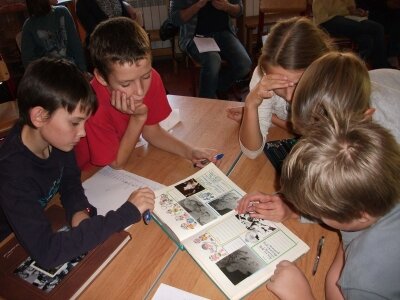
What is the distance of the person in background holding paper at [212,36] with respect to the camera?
105 inches

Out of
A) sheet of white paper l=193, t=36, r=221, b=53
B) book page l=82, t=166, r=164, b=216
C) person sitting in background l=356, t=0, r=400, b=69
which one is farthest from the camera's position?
person sitting in background l=356, t=0, r=400, b=69

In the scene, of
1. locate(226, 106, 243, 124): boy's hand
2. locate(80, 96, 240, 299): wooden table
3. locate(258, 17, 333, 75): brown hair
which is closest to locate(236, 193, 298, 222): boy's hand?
locate(80, 96, 240, 299): wooden table

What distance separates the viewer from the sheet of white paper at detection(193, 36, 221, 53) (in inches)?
104

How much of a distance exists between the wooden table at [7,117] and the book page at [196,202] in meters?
0.97

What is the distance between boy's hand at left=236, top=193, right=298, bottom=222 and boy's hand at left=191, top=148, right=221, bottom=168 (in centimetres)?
26

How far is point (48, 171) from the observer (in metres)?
1.02

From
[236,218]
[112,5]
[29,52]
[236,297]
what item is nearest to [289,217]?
[236,218]

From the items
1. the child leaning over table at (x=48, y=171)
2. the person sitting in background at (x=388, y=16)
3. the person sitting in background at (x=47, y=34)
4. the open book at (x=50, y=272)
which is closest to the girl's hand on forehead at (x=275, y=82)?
the child leaning over table at (x=48, y=171)

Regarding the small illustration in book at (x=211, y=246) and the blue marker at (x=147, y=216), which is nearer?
the small illustration in book at (x=211, y=246)

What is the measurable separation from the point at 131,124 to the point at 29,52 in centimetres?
→ 176

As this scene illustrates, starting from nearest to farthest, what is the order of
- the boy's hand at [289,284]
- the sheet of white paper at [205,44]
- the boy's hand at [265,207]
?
1. the boy's hand at [289,284]
2. the boy's hand at [265,207]
3. the sheet of white paper at [205,44]

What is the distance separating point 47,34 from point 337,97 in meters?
2.51

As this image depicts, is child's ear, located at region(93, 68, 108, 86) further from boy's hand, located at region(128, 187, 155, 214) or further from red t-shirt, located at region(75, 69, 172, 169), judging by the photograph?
boy's hand, located at region(128, 187, 155, 214)

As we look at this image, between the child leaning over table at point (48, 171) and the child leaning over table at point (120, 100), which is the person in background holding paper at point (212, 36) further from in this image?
the child leaning over table at point (48, 171)
